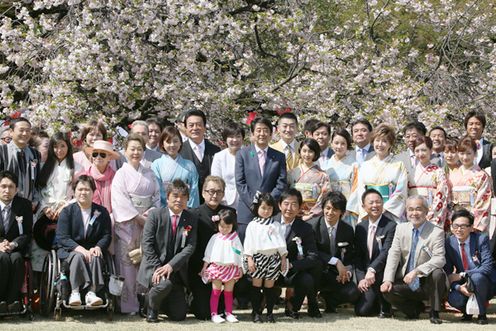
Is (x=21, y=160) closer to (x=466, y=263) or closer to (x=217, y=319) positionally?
(x=217, y=319)

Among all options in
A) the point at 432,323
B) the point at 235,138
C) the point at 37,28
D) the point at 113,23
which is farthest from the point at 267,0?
the point at 432,323

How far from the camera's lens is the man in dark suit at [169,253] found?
19.9ft

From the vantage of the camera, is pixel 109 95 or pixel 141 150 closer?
pixel 141 150

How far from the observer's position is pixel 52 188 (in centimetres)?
665

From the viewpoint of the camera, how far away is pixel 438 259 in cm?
630

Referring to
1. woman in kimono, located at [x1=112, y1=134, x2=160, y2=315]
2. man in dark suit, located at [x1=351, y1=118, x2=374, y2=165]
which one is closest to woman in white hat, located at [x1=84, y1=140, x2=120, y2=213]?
woman in kimono, located at [x1=112, y1=134, x2=160, y2=315]

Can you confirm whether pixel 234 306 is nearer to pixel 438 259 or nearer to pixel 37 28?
pixel 438 259

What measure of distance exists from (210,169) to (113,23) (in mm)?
2920

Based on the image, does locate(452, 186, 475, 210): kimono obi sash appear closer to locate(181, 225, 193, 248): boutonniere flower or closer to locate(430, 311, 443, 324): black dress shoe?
locate(430, 311, 443, 324): black dress shoe

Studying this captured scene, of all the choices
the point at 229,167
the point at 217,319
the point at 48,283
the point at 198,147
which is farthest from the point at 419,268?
the point at 48,283

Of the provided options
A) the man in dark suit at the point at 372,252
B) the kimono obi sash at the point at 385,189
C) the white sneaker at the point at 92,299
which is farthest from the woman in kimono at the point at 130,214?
the kimono obi sash at the point at 385,189

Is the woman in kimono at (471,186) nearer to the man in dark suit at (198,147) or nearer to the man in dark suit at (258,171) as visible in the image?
the man in dark suit at (258,171)

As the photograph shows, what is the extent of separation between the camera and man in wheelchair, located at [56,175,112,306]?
594 centimetres

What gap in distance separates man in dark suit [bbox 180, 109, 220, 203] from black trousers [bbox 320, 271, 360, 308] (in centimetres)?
142
